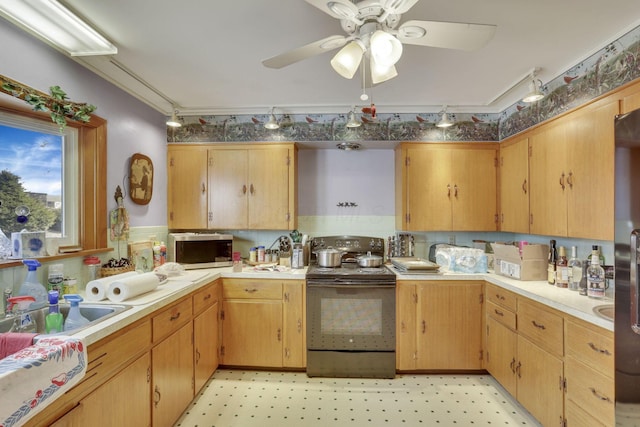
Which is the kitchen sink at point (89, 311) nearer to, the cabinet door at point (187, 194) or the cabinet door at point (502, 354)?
the cabinet door at point (187, 194)

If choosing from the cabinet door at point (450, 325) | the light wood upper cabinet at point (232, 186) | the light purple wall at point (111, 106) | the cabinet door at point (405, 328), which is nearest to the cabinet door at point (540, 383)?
the cabinet door at point (450, 325)

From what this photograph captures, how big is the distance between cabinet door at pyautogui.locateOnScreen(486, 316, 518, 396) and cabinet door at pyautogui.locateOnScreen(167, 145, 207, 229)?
280 cm

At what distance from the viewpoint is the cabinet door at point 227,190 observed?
298 cm

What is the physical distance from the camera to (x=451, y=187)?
2941 millimetres

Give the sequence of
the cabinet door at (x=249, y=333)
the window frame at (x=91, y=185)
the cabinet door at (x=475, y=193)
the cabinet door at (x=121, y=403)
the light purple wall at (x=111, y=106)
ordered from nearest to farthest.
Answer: the cabinet door at (x=121, y=403), the light purple wall at (x=111, y=106), the window frame at (x=91, y=185), the cabinet door at (x=249, y=333), the cabinet door at (x=475, y=193)

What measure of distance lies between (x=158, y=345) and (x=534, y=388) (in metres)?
2.38

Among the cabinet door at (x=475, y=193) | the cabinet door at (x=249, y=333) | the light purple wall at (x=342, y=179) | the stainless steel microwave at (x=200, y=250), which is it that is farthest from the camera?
the light purple wall at (x=342, y=179)

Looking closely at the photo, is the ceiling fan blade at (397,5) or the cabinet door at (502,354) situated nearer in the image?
the ceiling fan blade at (397,5)

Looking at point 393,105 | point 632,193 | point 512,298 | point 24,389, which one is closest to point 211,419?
point 24,389

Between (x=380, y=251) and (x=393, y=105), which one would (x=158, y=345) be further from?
(x=393, y=105)

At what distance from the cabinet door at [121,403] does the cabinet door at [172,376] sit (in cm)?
7

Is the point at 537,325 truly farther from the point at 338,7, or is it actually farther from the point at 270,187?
the point at 270,187

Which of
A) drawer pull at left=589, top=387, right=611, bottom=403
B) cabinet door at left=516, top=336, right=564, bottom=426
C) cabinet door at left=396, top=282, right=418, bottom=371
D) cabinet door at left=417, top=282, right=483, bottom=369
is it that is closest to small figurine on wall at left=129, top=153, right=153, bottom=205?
cabinet door at left=396, top=282, right=418, bottom=371

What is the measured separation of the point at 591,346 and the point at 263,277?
86.0 inches
